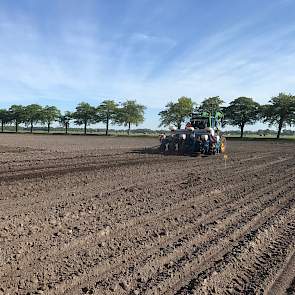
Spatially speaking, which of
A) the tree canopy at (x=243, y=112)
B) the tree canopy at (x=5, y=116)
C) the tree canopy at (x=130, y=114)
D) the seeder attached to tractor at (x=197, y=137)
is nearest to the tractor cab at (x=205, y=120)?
the seeder attached to tractor at (x=197, y=137)

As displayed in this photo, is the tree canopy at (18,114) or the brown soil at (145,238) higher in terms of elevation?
the tree canopy at (18,114)

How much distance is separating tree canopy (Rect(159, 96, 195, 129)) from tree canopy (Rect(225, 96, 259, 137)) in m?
8.85

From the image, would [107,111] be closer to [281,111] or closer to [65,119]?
[65,119]

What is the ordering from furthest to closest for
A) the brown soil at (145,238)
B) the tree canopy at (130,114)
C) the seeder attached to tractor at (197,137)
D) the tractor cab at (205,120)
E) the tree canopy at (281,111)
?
the tree canopy at (130,114) → the tree canopy at (281,111) → the tractor cab at (205,120) → the seeder attached to tractor at (197,137) → the brown soil at (145,238)

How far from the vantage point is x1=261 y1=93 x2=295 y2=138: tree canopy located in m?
71.1

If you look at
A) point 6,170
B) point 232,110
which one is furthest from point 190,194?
point 232,110

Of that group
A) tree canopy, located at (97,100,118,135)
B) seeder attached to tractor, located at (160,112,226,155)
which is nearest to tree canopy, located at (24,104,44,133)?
tree canopy, located at (97,100,118,135)

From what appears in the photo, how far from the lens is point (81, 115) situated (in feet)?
328

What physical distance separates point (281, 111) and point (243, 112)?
795 cm

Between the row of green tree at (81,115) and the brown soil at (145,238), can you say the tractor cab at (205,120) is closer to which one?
the brown soil at (145,238)

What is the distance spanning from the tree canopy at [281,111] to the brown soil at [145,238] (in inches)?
2497

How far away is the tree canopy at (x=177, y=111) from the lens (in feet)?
271

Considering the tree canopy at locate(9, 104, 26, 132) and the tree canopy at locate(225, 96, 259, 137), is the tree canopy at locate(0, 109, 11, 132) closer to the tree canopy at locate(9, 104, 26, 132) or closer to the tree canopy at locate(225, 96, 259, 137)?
the tree canopy at locate(9, 104, 26, 132)

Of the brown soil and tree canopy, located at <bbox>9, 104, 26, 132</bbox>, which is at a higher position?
tree canopy, located at <bbox>9, 104, 26, 132</bbox>
